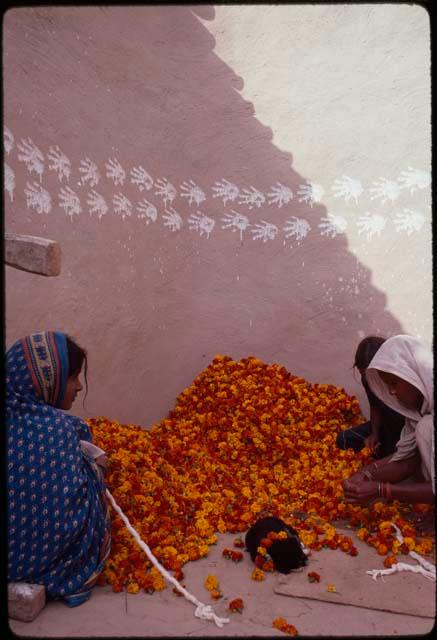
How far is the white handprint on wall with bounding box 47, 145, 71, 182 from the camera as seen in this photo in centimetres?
401

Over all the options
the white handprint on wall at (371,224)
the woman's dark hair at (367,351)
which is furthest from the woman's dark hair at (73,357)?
the white handprint on wall at (371,224)

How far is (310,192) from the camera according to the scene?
578 centimetres

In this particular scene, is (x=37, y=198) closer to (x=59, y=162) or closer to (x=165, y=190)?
(x=59, y=162)

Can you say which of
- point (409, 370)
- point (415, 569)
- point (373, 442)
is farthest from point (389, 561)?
point (373, 442)

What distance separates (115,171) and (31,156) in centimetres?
106

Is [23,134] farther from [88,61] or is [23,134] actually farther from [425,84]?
[425,84]

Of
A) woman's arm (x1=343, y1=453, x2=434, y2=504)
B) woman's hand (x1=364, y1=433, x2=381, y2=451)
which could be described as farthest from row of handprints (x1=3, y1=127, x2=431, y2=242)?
woman's arm (x1=343, y1=453, x2=434, y2=504)

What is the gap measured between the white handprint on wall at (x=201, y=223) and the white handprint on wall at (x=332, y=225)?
3.68 ft

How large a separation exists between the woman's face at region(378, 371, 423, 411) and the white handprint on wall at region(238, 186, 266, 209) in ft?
9.88

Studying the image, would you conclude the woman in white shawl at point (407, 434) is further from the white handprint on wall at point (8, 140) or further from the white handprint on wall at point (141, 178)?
the white handprint on wall at point (141, 178)

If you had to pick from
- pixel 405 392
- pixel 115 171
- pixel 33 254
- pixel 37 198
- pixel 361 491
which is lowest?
pixel 361 491

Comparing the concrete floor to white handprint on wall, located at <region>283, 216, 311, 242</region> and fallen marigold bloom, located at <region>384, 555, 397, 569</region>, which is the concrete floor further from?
white handprint on wall, located at <region>283, 216, 311, 242</region>

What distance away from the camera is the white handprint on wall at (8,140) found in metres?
3.56

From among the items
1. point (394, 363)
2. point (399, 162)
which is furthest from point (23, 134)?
point (399, 162)
